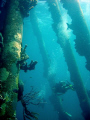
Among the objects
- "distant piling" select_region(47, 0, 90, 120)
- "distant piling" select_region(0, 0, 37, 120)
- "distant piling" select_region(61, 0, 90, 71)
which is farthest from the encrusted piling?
"distant piling" select_region(47, 0, 90, 120)

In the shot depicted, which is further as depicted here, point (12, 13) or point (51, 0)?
point (51, 0)

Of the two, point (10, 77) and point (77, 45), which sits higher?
point (77, 45)

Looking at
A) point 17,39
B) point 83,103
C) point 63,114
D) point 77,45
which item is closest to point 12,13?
point 17,39

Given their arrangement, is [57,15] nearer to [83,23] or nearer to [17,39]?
[83,23]

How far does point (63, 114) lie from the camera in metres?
13.2

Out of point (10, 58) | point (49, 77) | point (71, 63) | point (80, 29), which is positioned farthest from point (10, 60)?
point (49, 77)

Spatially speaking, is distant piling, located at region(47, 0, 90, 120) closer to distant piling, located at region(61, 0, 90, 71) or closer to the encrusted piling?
distant piling, located at region(61, 0, 90, 71)

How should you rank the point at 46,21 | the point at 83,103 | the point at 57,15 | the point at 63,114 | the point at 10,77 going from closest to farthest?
the point at 10,77 → the point at 83,103 → the point at 57,15 → the point at 63,114 → the point at 46,21

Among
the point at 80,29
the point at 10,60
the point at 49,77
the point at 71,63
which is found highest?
the point at 80,29

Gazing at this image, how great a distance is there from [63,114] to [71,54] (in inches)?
346

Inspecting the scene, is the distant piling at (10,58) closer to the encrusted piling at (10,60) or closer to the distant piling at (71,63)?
the encrusted piling at (10,60)

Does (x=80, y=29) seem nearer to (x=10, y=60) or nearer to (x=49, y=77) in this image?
(x=10, y=60)

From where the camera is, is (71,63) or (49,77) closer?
(71,63)

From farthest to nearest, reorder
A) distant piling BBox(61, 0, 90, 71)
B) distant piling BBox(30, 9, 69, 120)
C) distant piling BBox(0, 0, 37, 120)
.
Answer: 1. distant piling BBox(30, 9, 69, 120)
2. distant piling BBox(61, 0, 90, 71)
3. distant piling BBox(0, 0, 37, 120)
